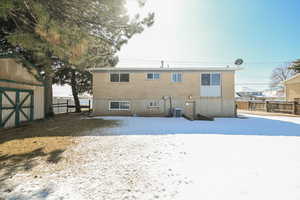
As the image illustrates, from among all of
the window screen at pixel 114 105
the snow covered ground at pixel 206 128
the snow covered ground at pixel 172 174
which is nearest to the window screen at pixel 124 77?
the window screen at pixel 114 105

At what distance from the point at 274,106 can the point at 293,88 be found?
2.89 m

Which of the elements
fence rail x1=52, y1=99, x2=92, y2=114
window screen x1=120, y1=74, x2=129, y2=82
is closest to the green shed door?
fence rail x1=52, y1=99, x2=92, y2=114

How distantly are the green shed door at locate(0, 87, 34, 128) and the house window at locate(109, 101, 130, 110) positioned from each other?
235 inches

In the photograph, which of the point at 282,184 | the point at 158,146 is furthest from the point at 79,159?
the point at 282,184

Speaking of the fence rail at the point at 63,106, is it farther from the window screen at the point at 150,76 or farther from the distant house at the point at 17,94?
the window screen at the point at 150,76

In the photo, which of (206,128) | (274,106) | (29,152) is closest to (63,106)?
(29,152)

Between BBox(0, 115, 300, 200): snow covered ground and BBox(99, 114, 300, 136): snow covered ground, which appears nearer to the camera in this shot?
BBox(0, 115, 300, 200): snow covered ground

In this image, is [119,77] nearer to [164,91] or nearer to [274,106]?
[164,91]

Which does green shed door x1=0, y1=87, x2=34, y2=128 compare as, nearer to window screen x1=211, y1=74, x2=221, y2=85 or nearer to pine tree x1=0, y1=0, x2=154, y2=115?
pine tree x1=0, y1=0, x2=154, y2=115

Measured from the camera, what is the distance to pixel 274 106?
18422mm

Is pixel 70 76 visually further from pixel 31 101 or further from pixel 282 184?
pixel 282 184

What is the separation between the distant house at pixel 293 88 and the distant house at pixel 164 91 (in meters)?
10.3

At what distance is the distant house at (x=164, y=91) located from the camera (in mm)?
13539

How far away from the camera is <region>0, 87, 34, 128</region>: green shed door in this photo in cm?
811
